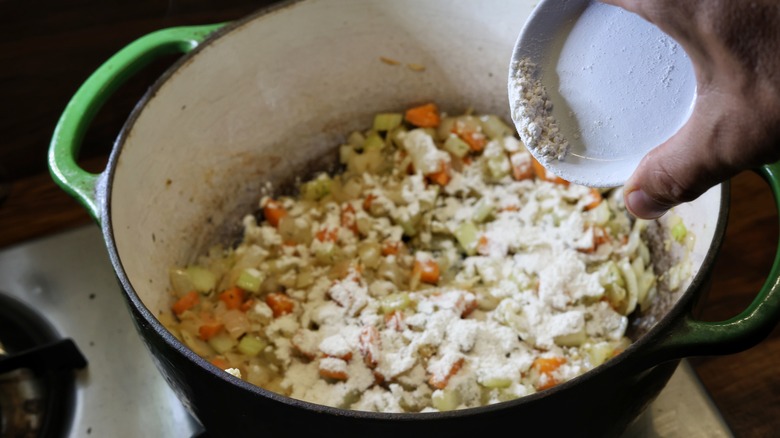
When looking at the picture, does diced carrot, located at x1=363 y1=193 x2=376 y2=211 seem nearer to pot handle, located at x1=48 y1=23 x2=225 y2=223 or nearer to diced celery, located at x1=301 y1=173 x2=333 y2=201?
diced celery, located at x1=301 y1=173 x2=333 y2=201

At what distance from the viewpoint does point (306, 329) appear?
44.9 inches

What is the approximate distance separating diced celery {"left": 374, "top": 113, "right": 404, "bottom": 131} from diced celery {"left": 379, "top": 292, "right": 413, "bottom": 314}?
389 millimetres

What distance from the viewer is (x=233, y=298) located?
118 centimetres

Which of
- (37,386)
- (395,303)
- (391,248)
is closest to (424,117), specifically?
(391,248)

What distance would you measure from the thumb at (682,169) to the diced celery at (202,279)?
684 millimetres

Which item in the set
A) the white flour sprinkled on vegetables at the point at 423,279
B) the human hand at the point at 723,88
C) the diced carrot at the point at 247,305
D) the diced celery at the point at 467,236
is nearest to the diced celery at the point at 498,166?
the white flour sprinkled on vegetables at the point at 423,279

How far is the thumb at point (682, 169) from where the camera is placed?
2.21 ft

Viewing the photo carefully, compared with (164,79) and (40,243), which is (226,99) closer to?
(164,79)

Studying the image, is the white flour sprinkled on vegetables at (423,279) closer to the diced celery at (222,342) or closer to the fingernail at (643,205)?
the diced celery at (222,342)

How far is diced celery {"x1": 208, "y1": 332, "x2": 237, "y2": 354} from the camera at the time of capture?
3.69ft

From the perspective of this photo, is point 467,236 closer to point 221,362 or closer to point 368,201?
point 368,201

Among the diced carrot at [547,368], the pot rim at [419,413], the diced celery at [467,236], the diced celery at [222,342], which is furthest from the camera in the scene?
the diced celery at [467,236]

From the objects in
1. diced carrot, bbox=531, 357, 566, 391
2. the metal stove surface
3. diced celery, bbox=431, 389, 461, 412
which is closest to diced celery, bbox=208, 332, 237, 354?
the metal stove surface

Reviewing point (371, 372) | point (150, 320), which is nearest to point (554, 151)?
point (371, 372)
